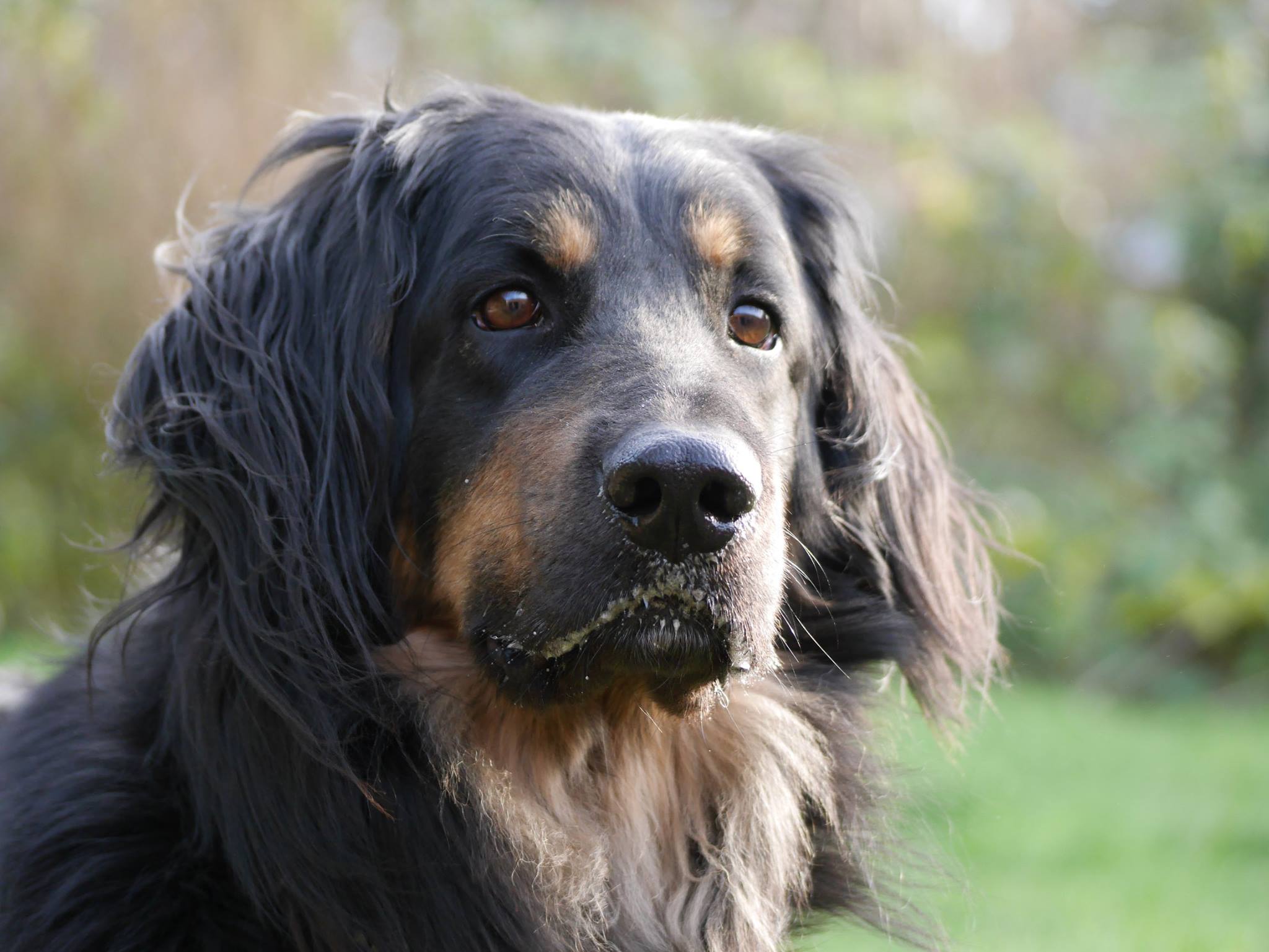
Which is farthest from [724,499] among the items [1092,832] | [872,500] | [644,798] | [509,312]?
[1092,832]

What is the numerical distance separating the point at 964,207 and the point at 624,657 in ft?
29.9

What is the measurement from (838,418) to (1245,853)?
406 centimetres

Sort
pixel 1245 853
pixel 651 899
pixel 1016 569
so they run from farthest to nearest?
pixel 1016 569 < pixel 1245 853 < pixel 651 899

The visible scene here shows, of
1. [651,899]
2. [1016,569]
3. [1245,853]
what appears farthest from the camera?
[1016,569]

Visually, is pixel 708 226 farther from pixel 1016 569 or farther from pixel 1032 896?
pixel 1016 569

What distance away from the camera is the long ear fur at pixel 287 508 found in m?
2.43

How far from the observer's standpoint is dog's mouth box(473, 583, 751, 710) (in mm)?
2293

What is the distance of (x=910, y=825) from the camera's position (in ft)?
9.89

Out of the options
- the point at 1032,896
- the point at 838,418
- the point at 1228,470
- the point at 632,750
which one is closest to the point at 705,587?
the point at 632,750

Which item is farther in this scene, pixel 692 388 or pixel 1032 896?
pixel 1032 896

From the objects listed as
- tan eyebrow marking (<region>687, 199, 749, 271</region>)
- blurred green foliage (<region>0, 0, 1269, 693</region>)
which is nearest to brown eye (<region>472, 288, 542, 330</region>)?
tan eyebrow marking (<region>687, 199, 749, 271</region>)

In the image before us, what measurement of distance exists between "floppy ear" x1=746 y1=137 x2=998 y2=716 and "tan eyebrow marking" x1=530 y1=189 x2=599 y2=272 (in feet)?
2.33

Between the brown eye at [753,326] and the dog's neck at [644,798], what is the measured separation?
0.77m

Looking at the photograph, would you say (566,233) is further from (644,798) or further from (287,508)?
(644,798)
